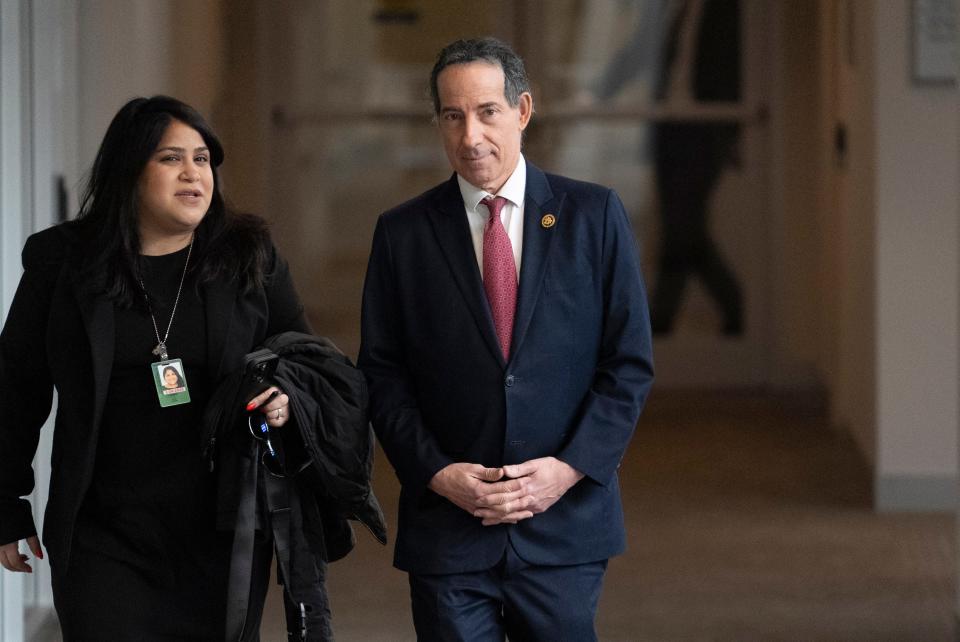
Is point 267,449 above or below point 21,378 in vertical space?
below

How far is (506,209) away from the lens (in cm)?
266

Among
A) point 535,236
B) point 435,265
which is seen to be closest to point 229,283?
point 435,265

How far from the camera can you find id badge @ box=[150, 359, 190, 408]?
2.66 meters

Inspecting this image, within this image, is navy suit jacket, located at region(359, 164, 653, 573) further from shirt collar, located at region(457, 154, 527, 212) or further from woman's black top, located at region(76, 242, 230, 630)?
woman's black top, located at region(76, 242, 230, 630)

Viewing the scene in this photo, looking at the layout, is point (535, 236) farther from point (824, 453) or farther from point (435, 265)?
point (824, 453)

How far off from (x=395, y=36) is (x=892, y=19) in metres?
4.35

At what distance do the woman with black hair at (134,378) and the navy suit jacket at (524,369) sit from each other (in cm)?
26

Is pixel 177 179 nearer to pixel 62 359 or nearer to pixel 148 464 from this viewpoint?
pixel 62 359

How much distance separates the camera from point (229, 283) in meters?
2.76

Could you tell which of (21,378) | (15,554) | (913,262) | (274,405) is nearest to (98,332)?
(21,378)

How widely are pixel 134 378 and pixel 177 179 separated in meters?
0.36

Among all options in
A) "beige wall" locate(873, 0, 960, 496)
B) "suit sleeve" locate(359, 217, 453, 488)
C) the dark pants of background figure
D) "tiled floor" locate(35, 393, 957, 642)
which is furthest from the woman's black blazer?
the dark pants of background figure

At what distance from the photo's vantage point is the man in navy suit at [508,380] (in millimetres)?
2564

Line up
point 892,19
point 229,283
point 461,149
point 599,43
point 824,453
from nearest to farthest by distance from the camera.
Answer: point 461,149
point 229,283
point 892,19
point 824,453
point 599,43
